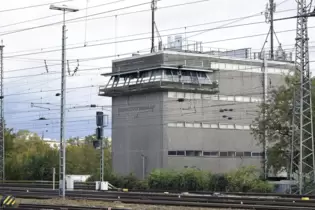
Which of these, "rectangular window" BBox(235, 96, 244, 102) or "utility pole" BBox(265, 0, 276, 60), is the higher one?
"utility pole" BBox(265, 0, 276, 60)

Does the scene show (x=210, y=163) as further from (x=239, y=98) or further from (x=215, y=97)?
(x=239, y=98)

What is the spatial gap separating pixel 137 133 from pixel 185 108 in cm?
692

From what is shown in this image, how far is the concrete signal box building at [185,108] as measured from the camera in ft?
241

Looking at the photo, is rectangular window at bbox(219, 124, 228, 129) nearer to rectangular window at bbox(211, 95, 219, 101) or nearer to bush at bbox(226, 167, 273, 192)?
rectangular window at bbox(211, 95, 219, 101)

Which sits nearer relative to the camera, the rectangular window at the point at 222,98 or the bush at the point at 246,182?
the bush at the point at 246,182

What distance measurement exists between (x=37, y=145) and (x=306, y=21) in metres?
79.5

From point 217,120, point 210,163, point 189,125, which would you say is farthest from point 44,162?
point 217,120

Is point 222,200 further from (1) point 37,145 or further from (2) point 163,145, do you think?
(1) point 37,145

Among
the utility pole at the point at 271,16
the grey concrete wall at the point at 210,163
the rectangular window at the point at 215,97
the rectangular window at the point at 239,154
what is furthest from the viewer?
the rectangular window at the point at 239,154

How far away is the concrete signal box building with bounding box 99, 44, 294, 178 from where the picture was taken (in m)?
73.4

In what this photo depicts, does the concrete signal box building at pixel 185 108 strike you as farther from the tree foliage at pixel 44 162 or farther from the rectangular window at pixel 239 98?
the tree foliage at pixel 44 162

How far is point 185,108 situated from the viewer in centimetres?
7475

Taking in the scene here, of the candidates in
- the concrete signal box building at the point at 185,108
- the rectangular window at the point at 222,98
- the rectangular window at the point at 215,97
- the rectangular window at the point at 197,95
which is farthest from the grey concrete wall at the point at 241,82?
the rectangular window at the point at 197,95

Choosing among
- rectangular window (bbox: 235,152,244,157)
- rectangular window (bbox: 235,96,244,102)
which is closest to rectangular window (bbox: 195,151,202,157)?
rectangular window (bbox: 235,152,244,157)
